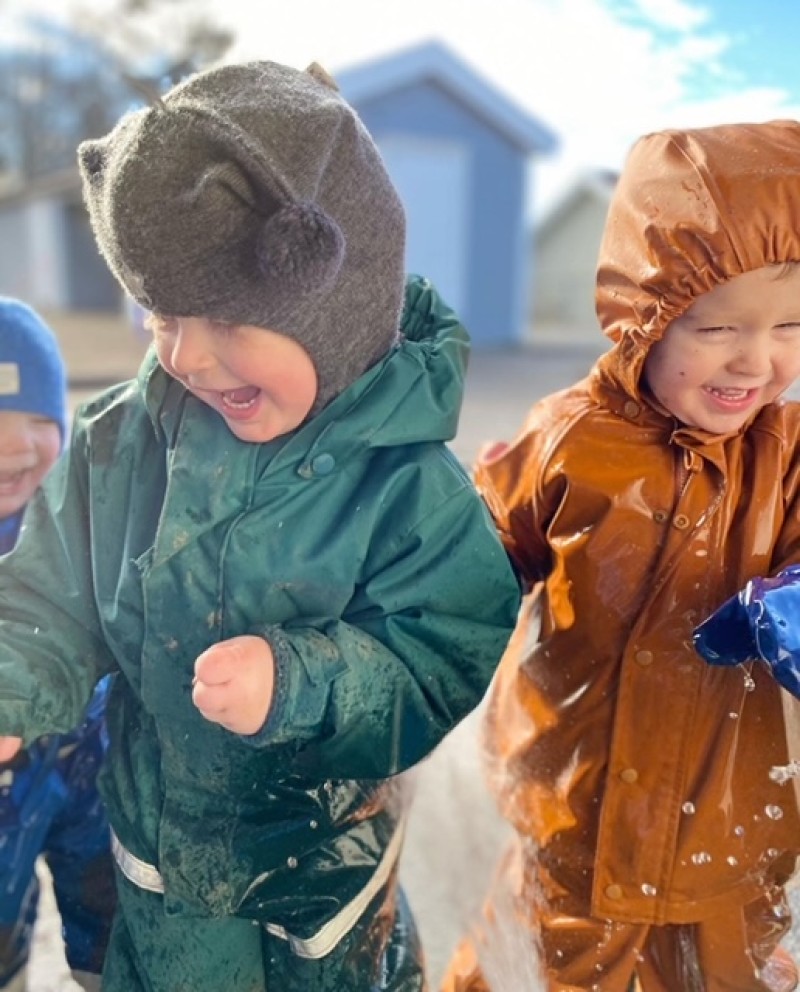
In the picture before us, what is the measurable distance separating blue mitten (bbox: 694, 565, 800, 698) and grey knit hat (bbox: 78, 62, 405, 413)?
0.54 meters

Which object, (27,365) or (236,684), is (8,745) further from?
(27,365)

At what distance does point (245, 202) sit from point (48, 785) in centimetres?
101

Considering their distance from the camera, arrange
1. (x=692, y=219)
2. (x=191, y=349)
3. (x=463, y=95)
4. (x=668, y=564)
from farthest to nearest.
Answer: (x=463, y=95) < (x=668, y=564) < (x=692, y=219) < (x=191, y=349)

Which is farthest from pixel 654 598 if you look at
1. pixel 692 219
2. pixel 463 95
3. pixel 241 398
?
pixel 463 95

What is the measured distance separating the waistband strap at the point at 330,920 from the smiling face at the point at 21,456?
0.58m

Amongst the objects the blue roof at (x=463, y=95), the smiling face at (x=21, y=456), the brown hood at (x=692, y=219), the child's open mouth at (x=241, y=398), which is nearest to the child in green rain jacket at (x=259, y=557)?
the child's open mouth at (x=241, y=398)

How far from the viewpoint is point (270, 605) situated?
3.71 ft

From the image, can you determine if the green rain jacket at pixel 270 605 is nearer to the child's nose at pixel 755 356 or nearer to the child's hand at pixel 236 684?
the child's hand at pixel 236 684

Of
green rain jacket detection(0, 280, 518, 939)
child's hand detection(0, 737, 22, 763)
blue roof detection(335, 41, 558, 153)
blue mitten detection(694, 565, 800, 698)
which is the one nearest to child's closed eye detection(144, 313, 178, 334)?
green rain jacket detection(0, 280, 518, 939)

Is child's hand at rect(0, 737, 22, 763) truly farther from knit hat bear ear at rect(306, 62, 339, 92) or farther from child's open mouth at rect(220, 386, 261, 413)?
knit hat bear ear at rect(306, 62, 339, 92)

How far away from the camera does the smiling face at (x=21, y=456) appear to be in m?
1.61

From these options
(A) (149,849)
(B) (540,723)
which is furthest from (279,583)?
(B) (540,723)

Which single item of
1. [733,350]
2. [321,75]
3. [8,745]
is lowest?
[8,745]

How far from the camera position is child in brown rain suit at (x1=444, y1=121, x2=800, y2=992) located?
4.00ft
